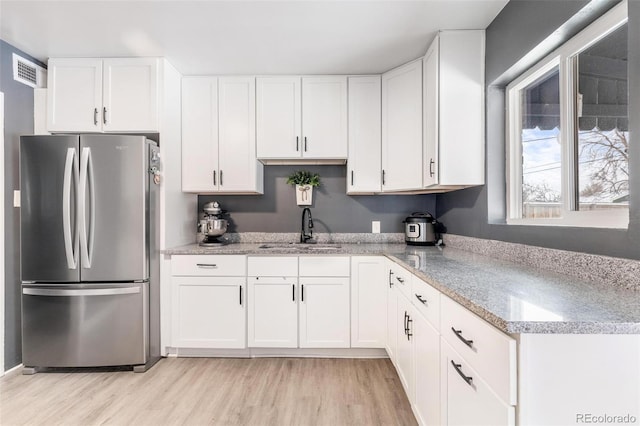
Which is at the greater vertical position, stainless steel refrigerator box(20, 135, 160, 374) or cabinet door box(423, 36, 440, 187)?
cabinet door box(423, 36, 440, 187)

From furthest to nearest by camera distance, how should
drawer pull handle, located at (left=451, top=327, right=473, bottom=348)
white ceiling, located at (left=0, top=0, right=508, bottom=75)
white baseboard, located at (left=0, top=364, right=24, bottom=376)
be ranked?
white baseboard, located at (left=0, top=364, right=24, bottom=376) < white ceiling, located at (left=0, top=0, right=508, bottom=75) < drawer pull handle, located at (left=451, top=327, right=473, bottom=348)

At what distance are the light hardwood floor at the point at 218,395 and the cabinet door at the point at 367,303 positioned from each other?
189 mm

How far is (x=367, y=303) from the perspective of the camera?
8.30ft

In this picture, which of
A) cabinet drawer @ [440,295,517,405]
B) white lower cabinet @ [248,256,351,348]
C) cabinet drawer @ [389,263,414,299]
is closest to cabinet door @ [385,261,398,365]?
cabinet drawer @ [389,263,414,299]

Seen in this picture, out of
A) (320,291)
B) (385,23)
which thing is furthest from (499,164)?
Result: (320,291)

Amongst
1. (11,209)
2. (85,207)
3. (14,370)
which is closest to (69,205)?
(85,207)

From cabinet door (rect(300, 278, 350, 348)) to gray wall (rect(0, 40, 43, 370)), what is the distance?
2.16 meters

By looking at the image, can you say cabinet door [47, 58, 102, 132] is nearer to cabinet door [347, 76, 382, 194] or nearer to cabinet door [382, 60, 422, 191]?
cabinet door [347, 76, 382, 194]

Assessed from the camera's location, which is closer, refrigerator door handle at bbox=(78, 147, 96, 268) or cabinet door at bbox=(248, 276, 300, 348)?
refrigerator door handle at bbox=(78, 147, 96, 268)

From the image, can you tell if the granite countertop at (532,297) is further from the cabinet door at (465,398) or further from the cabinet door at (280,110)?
the cabinet door at (280,110)

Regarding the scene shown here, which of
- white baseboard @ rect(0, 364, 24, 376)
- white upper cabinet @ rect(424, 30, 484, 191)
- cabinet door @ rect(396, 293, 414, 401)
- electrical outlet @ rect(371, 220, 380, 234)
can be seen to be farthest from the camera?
electrical outlet @ rect(371, 220, 380, 234)

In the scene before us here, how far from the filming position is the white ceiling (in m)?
1.91

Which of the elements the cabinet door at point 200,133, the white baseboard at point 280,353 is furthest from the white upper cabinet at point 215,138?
the white baseboard at point 280,353

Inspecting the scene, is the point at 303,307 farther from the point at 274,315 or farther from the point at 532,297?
the point at 532,297
